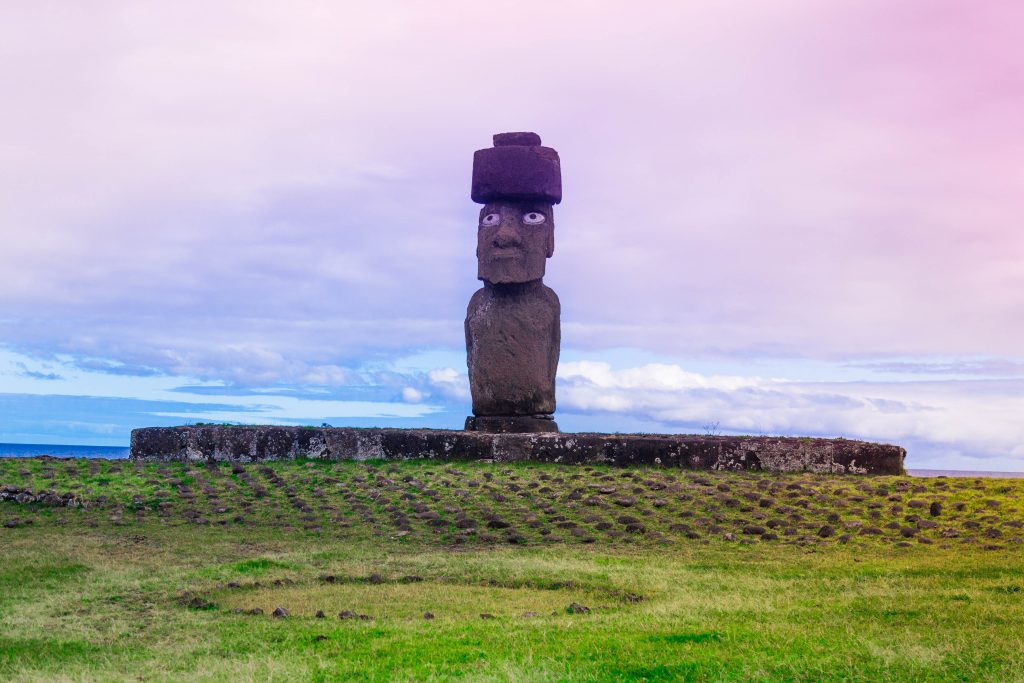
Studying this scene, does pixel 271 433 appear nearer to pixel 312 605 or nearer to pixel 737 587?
pixel 312 605

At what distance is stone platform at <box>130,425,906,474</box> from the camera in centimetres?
1686

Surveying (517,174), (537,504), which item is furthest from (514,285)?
(537,504)

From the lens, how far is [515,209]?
1908 cm

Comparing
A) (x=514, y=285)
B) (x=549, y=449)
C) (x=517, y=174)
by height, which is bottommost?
(x=549, y=449)

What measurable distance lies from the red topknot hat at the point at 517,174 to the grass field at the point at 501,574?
5.05m

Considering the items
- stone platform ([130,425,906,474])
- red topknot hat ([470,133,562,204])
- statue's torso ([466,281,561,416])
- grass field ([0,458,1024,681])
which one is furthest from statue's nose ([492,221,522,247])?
grass field ([0,458,1024,681])

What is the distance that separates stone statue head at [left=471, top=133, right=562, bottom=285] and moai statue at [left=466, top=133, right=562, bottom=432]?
0.06 feet

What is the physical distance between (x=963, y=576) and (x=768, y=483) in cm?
526

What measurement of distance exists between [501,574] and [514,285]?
919 centimetres

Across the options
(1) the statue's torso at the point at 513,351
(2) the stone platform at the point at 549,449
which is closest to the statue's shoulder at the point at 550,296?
(1) the statue's torso at the point at 513,351

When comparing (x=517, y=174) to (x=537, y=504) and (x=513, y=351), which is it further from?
(x=537, y=504)

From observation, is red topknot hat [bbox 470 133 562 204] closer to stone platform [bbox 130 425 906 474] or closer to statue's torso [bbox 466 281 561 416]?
statue's torso [bbox 466 281 561 416]

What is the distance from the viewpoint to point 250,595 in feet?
32.4

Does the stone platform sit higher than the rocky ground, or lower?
higher
